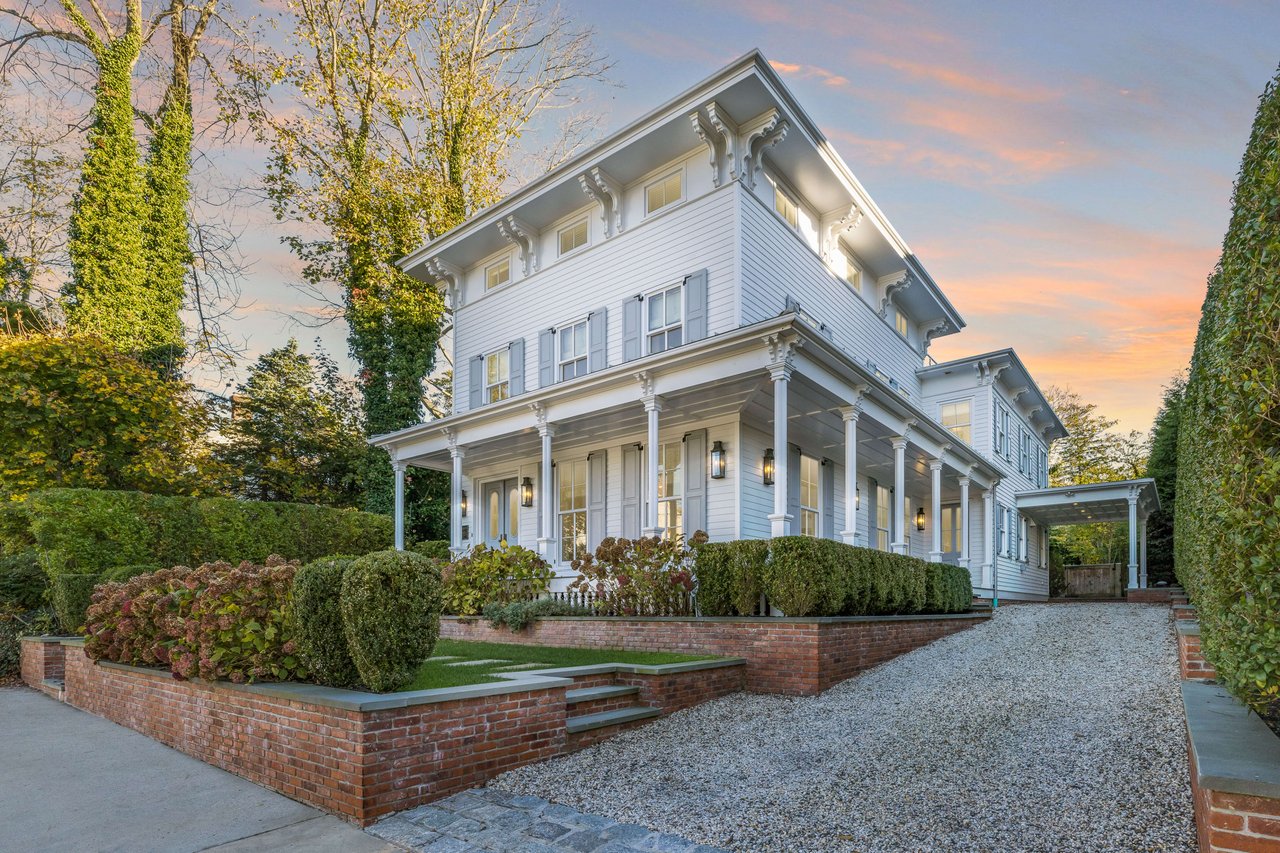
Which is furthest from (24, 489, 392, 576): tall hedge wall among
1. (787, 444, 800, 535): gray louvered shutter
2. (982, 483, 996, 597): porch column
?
(982, 483, 996, 597): porch column

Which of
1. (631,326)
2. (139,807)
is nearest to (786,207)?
(631,326)

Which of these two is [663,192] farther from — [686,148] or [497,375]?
[497,375]

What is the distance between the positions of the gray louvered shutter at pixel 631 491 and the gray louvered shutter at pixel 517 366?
3.05 meters

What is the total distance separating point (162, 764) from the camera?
5.91m

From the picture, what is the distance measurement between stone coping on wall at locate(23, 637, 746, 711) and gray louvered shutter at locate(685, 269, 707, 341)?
609cm

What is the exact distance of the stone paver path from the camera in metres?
4.14

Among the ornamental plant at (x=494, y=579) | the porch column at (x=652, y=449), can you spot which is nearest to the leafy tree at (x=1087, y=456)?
the porch column at (x=652, y=449)

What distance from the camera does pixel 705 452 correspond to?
12297 millimetres

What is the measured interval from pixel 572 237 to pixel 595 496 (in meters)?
5.24

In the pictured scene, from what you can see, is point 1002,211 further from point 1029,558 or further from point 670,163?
point 1029,558

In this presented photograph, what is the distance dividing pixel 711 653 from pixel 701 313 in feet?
19.1

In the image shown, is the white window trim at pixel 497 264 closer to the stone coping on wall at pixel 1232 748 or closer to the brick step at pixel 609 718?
the brick step at pixel 609 718

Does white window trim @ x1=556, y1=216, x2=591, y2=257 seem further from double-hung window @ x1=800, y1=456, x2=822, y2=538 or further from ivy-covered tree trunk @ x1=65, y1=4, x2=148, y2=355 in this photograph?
ivy-covered tree trunk @ x1=65, y1=4, x2=148, y2=355

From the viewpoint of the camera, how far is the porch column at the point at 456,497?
46.9 ft
